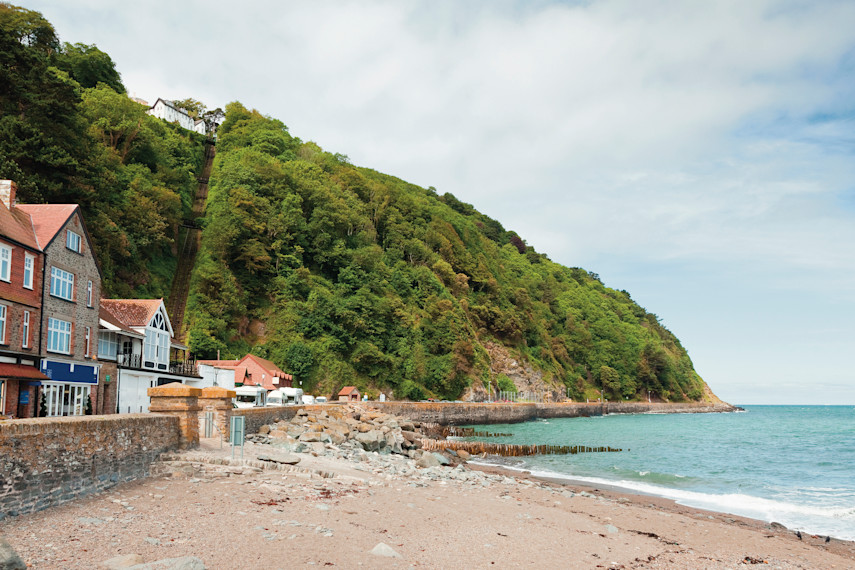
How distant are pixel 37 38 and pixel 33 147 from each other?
22.7 metres

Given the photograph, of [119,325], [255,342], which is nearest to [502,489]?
[119,325]

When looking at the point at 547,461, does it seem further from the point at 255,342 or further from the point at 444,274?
the point at 444,274

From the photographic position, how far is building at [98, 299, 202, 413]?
30875 mm

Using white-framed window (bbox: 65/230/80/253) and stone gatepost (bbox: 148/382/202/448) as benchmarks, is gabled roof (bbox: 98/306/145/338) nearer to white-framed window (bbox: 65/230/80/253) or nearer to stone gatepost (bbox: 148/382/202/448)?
white-framed window (bbox: 65/230/80/253)

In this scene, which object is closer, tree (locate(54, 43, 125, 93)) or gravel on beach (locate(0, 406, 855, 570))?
gravel on beach (locate(0, 406, 855, 570))

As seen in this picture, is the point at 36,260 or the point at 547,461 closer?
the point at 36,260

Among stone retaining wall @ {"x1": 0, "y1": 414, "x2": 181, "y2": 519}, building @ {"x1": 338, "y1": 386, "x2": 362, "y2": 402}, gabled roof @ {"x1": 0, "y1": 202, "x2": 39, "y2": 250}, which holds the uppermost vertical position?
gabled roof @ {"x1": 0, "y1": 202, "x2": 39, "y2": 250}

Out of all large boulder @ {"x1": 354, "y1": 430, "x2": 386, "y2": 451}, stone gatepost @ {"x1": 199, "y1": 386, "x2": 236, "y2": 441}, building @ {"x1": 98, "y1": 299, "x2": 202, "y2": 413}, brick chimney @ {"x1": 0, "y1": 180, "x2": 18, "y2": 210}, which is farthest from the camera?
building @ {"x1": 98, "y1": 299, "x2": 202, "y2": 413}

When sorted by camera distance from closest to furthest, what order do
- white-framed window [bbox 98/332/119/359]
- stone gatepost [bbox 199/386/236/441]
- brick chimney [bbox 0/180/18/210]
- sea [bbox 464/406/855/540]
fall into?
stone gatepost [bbox 199/386/236/441], sea [bbox 464/406/855/540], brick chimney [bbox 0/180/18/210], white-framed window [bbox 98/332/119/359]

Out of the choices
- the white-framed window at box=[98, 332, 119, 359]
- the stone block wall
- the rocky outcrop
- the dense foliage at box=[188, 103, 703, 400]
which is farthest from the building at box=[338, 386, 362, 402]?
the white-framed window at box=[98, 332, 119, 359]

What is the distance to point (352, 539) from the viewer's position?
10430mm

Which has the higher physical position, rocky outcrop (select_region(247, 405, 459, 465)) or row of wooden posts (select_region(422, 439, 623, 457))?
rocky outcrop (select_region(247, 405, 459, 465))

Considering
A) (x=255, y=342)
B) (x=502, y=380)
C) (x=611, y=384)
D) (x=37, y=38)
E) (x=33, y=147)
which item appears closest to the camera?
(x=33, y=147)

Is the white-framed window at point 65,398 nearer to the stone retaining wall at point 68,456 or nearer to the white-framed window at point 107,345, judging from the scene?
the white-framed window at point 107,345
